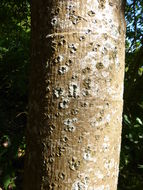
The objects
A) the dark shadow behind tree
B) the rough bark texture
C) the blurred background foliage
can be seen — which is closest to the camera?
the rough bark texture

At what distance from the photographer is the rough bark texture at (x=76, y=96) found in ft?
2.48

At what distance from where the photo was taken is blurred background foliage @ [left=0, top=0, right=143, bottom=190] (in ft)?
10.4

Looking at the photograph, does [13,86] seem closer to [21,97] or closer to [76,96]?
[21,97]

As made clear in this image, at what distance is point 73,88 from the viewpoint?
0.76 meters

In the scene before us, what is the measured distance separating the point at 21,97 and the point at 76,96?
3.78m

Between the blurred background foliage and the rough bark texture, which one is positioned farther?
the blurred background foliage

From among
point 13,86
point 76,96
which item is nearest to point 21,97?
point 13,86

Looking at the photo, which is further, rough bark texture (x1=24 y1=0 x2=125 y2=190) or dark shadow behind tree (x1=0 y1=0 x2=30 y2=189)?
dark shadow behind tree (x1=0 y1=0 x2=30 y2=189)

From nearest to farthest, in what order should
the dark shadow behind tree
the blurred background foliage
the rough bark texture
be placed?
1. the rough bark texture
2. the blurred background foliage
3. the dark shadow behind tree

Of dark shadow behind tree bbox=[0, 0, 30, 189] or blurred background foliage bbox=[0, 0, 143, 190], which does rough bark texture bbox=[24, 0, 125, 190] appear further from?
dark shadow behind tree bbox=[0, 0, 30, 189]

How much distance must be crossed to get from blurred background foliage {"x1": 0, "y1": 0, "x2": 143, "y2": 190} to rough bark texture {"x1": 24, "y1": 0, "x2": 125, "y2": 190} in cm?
210

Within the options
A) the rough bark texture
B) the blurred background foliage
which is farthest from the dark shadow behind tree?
the rough bark texture

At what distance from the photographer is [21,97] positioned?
4449 millimetres

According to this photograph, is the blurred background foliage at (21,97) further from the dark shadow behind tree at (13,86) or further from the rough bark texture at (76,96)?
the rough bark texture at (76,96)
